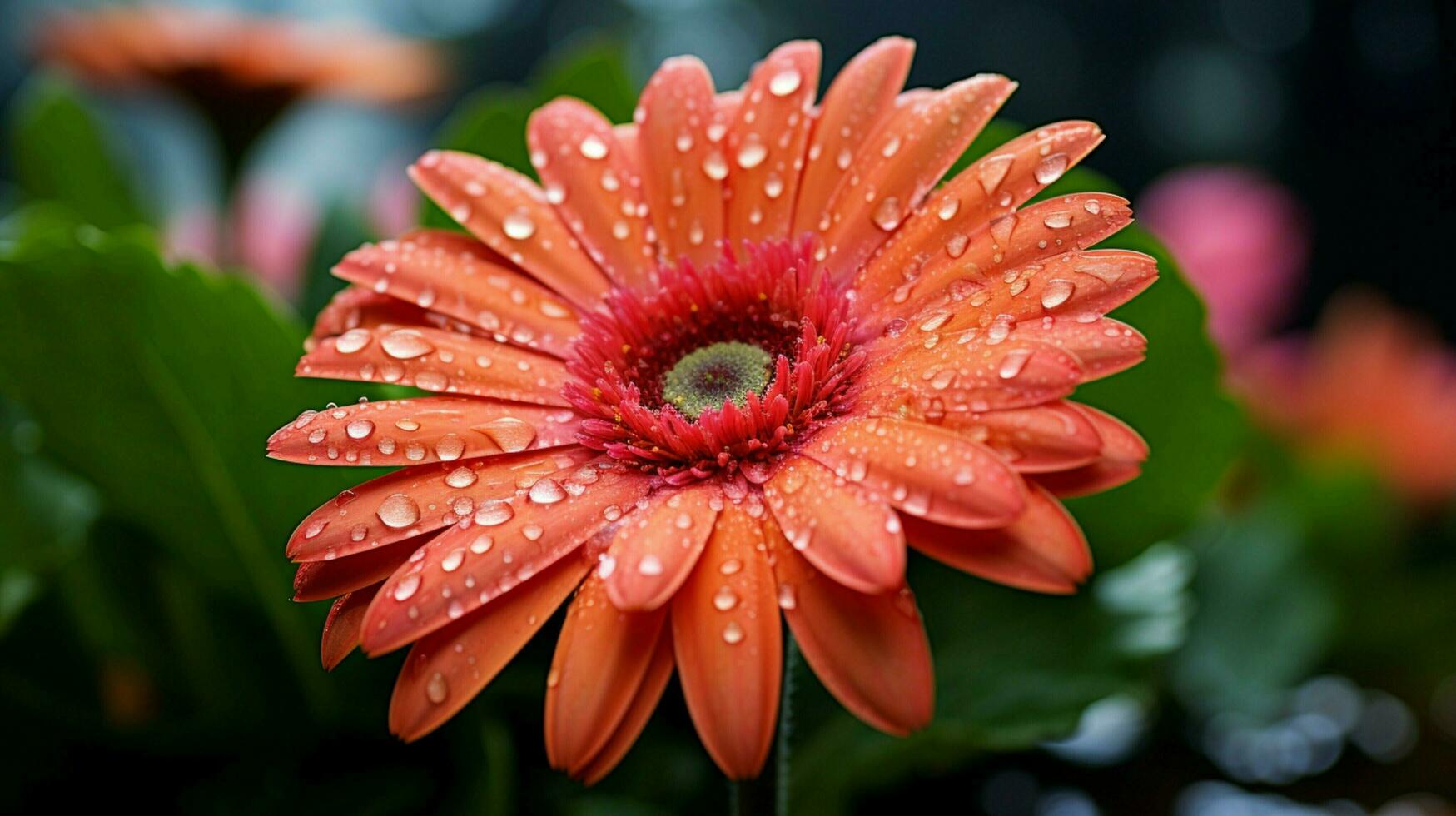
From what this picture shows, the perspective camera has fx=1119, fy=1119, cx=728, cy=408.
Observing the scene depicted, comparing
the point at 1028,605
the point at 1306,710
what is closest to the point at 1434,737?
the point at 1306,710

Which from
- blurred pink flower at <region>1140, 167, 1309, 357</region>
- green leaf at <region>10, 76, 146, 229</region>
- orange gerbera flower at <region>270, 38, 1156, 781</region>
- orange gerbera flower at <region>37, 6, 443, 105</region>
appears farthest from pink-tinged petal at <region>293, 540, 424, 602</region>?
orange gerbera flower at <region>37, 6, 443, 105</region>

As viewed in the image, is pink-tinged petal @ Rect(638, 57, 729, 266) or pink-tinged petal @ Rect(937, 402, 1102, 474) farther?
pink-tinged petal @ Rect(638, 57, 729, 266)

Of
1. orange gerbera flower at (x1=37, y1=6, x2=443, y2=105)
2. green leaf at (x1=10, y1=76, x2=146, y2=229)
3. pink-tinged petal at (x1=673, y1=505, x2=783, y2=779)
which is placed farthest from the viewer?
orange gerbera flower at (x1=37, y1=6, x2=443, y2=105)

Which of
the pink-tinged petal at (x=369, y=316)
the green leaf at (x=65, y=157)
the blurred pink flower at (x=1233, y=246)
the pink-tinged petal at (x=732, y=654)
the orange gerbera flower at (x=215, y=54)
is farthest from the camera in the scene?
the orange gerbera flower at (x=215, y=54)

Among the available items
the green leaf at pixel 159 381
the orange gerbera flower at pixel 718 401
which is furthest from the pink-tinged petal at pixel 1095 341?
the green leaf at pixel 159 381

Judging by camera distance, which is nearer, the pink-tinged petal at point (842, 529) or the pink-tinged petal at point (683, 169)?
the pink-tinged petal at point (842, 529)

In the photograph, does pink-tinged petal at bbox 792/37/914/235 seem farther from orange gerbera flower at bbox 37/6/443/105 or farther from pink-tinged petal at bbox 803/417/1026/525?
orange gerbera flower at bbox 37/6/443/105

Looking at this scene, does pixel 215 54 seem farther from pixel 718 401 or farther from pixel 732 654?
pixel 732 654

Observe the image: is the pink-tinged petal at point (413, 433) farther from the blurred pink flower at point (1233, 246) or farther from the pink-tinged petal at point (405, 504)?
the blurred pink flower at point (1233, 246)

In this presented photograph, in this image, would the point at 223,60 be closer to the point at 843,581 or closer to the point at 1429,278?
the point at 843,581
